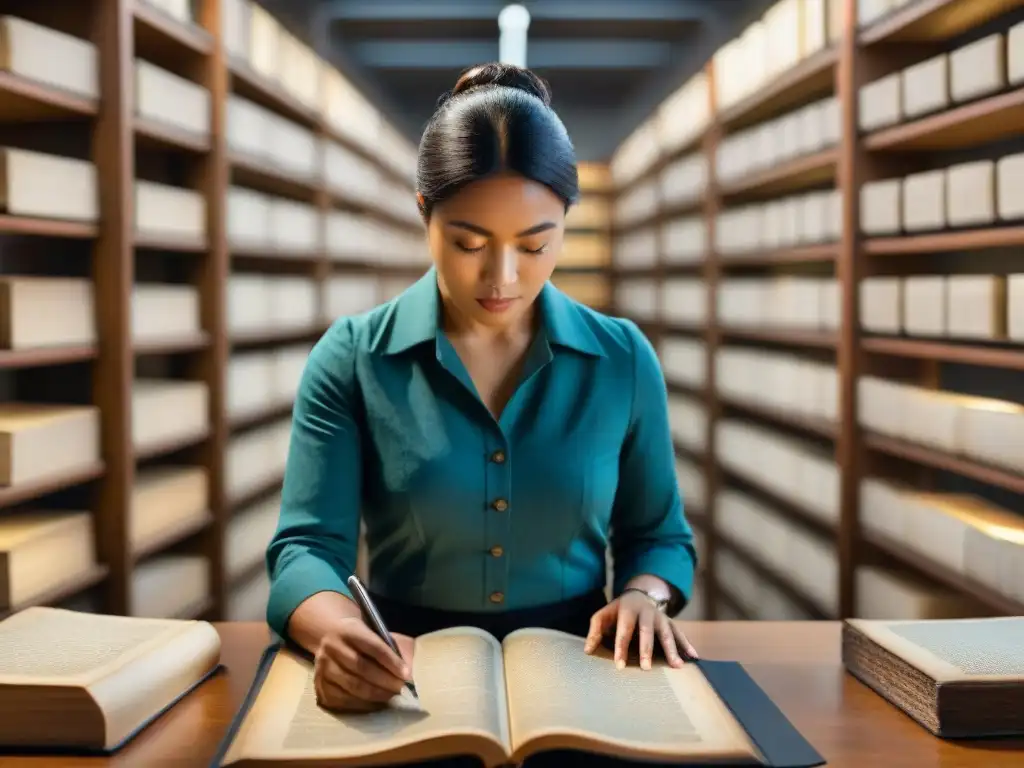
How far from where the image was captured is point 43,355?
263cm

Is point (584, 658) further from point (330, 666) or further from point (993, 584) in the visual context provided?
point (993, 584)

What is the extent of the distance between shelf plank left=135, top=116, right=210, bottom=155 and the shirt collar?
1.99 meters

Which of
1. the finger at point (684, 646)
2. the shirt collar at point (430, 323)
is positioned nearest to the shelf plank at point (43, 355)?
Result: the shirt collar at point (430, 323)

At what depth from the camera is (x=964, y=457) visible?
2625 millimetres

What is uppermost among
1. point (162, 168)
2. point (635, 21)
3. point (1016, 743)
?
point (635, 21)

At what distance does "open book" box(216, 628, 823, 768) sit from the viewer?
34.9 inches

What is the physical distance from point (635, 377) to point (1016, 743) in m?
0.64

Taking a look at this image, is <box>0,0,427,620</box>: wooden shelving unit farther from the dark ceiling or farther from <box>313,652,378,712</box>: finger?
<box>313,652,378,712</box>: finger

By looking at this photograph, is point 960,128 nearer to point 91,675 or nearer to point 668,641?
point 668,641

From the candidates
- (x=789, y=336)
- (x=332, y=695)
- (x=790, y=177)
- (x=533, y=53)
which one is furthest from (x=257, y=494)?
(x=533, y=53)

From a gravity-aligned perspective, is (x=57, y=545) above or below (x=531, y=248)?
below

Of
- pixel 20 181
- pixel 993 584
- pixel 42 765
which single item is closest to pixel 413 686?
pixel 42 765

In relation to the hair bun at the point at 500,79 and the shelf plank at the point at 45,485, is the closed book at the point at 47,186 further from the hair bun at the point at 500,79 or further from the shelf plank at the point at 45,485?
the hair bun at the point at 500,79

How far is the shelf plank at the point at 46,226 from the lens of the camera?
2479 millimetres
